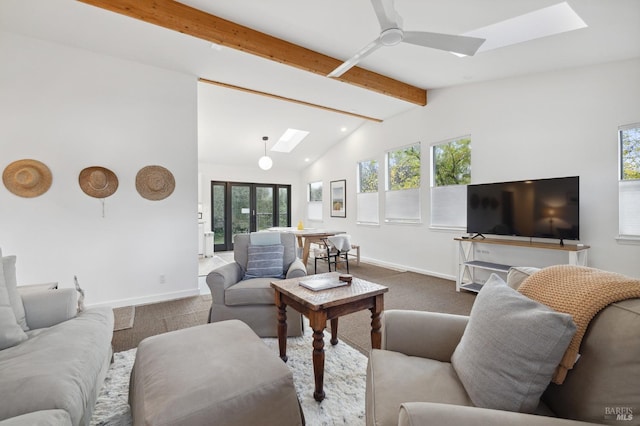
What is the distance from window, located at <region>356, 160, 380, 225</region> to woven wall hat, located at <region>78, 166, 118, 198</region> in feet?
15.2

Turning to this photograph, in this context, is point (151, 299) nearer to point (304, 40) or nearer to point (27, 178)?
point (27, 178)

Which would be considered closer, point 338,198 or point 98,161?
point 98,161

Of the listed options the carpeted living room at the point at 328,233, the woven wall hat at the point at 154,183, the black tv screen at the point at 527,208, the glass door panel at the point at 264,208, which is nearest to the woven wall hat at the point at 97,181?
the carpeted living room at the point at 328,233

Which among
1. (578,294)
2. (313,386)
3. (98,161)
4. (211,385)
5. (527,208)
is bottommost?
(313,386)

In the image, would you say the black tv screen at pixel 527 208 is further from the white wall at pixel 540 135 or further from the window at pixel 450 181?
the window at pixel 450 181

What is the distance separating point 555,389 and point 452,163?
4.20m

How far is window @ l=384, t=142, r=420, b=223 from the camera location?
17.4 ft

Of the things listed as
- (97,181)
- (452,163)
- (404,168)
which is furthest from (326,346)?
(404,168)

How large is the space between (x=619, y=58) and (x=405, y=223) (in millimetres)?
3412

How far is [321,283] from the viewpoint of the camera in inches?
86.4

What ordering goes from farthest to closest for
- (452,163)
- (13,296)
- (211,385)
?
(452,163)
(13,296)
(211,385)

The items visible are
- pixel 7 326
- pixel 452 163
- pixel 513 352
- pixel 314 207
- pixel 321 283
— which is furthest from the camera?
pixel 314 207

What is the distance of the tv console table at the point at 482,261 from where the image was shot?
125 inches

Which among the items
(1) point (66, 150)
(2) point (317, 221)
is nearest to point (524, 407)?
(1) point (66, 150)
